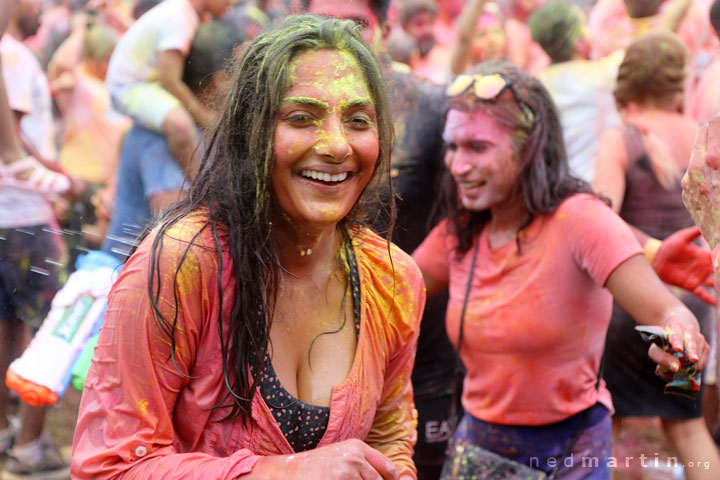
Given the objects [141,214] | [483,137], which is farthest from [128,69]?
[483,137]

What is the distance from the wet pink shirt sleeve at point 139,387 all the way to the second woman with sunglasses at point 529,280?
1.29m

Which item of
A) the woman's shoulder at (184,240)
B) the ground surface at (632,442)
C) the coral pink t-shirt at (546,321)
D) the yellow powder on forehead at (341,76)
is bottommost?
the ground surface at (632,442)

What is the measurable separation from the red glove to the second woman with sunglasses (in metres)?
0.25

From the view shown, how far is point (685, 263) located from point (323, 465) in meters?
1.74

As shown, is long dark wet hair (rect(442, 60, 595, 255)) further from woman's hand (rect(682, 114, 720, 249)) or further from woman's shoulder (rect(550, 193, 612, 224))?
woman's hand (rect(682, 114, 720, 249))

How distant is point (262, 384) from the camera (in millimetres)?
1738

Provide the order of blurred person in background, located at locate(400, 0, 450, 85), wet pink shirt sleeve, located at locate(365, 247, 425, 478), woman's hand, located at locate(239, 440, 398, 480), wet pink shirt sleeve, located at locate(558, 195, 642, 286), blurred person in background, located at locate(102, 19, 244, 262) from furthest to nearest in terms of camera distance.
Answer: blurred person in background, located at locate(400, 0, 450, 85) → blurred person in background, located at locate(102, 19, 244, 262) → wet pink shirt sleeve, located at locate(558, 195, 642, 286) → wet pink shirt sleeve, located at locate(365, 247, 425, 478) → woman's hand, located at locate(239, 440, 398, 480)

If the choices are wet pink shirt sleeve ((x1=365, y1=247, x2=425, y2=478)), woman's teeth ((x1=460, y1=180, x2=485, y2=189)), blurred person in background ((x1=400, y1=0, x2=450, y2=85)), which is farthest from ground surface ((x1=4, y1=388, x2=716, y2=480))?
blurred person in background ((x1=400, y1=0, x2=450, y2=85))

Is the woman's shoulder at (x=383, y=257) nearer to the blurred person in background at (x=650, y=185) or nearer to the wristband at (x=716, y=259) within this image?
the wristband at (x=716, y=259)

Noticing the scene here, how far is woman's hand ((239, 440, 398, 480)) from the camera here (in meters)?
1.61

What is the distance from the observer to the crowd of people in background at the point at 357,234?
171 centimetres

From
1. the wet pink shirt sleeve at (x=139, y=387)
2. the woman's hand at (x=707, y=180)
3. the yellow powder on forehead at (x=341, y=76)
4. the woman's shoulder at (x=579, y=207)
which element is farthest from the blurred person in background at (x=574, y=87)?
the wet pink shirt sleeve at (x=139, y=387)

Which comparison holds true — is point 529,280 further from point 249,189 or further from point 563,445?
point 249,189

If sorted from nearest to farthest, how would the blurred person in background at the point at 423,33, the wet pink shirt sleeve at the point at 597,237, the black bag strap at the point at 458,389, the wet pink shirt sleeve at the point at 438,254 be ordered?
the wet pink shirt sleeve at the point at 597,237 < the black bag strap at the point at 458,389 < the wet pink shirt sleeve at the point at 438,254 < the blurred person in background at the point at 423,33
